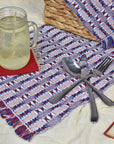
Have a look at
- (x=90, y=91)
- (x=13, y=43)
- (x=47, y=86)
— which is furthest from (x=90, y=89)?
(x=13, y=43)

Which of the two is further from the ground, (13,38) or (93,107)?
(13,38)

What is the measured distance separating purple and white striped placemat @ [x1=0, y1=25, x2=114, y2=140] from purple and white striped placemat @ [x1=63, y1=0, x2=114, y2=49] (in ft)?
0.11

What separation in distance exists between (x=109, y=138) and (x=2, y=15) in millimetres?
439

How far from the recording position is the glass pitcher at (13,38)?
2.62 feet

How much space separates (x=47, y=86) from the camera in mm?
Result: 844

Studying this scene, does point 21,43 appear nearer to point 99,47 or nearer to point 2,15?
point 2,15

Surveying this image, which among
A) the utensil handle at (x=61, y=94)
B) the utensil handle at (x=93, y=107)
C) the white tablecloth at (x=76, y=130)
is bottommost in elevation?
the white tablecloth at (x=76, y=130)

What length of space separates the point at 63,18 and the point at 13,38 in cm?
28

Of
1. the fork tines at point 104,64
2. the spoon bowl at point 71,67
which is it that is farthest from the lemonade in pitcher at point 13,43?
the fork tines at point 104,64

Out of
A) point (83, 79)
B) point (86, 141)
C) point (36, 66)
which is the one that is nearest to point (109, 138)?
point (86, 141)

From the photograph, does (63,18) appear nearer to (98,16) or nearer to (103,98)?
(98,16)

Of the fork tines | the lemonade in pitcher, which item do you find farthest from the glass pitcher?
the fork tines

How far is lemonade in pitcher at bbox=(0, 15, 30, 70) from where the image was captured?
0.80 metres

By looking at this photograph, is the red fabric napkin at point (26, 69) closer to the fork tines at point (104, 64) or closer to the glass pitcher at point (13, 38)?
the glass pitcher at point (13, 38)
